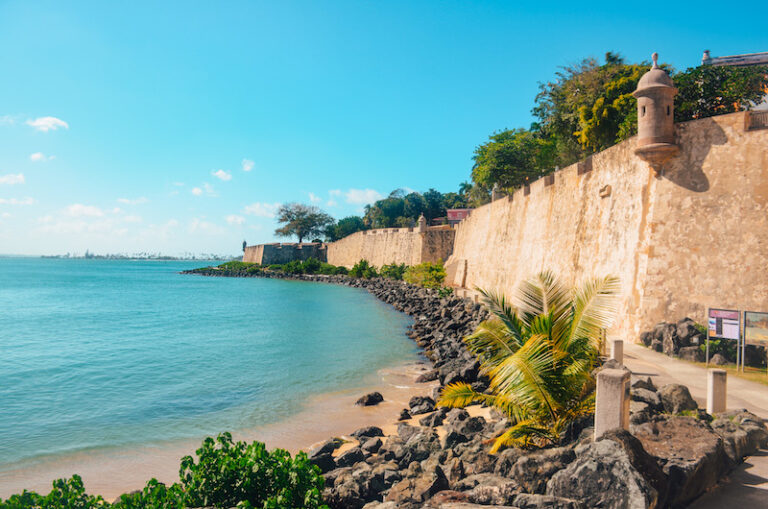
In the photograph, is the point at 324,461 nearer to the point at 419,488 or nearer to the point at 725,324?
the point at 419,488

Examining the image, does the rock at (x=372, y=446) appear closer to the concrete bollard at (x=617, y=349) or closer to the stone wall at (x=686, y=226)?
the concrete bollard at (x=617, y=349)

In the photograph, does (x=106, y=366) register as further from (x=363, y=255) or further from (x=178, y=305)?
(x=363, y=255)

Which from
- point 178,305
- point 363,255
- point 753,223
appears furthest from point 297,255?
point 753,223

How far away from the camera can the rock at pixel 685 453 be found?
4.23 m

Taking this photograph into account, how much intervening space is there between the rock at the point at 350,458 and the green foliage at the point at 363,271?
45.0 metres

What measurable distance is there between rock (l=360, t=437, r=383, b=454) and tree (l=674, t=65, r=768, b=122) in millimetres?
14743

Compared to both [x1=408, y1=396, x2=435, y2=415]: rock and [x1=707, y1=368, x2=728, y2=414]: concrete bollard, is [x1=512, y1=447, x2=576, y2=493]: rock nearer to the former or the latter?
[x1=707, y1=368, x2=728, y2=414]: concrete bollard

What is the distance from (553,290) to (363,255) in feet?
167

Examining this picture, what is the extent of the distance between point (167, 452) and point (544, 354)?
709 centimetres

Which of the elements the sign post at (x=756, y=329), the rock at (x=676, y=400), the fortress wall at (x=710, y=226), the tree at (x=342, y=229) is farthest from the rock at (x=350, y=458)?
the tree at (x=342, y=229)

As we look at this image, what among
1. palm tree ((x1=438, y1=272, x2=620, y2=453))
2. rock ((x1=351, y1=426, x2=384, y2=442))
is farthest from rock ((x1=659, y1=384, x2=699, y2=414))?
rock ((x1=351, y1=426, x2=384, y2=442))

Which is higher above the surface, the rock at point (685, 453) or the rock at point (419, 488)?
the rock at point (685, 453)

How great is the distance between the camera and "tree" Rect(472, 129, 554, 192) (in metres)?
32.2

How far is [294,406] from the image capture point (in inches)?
436
